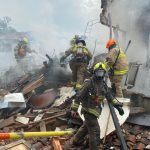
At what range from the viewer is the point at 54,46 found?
1712 cm

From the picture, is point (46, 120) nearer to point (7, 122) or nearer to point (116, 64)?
point (7, 122)

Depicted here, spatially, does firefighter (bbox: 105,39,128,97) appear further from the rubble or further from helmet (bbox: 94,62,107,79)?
helmet (bbox: 94,62,107,79)

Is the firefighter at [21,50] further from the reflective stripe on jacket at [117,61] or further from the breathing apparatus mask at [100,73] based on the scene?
the breathing apparatus mask at [100,73]

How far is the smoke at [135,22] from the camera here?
11602mm

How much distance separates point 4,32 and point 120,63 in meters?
16.8

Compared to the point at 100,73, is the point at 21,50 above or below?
below

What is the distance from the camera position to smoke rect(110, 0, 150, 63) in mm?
11602

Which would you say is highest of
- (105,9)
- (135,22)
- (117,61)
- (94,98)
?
(105,9)

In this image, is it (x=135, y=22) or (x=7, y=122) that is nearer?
(x=7, y=122)

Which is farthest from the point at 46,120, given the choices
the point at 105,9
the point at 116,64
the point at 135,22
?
the point at 135,22

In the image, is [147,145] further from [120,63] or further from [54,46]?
[54,46]

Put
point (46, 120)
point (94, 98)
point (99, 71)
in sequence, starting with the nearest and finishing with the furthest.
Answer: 1. point (99, 71)
2. point (94, 98)
3. point (46, 120)

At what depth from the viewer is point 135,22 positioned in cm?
1199

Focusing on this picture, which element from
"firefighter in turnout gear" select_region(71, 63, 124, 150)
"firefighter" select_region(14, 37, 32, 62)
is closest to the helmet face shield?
"firefighter in turnout gear" select_region(71, 63, 124, 150)
